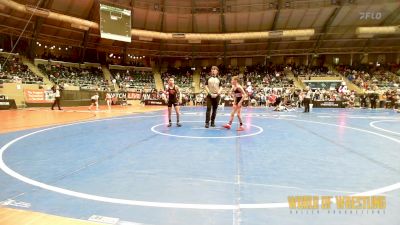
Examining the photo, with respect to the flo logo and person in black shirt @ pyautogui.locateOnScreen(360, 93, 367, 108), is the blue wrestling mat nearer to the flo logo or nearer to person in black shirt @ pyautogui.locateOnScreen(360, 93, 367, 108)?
person in black shirt @ pyautogui.locateOnScreen(360, 93, 367, 108)

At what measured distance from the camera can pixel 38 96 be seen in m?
26.1

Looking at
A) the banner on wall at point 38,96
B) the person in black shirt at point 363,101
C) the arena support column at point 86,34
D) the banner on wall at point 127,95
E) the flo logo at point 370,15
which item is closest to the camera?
the banner on wall at point 38,96

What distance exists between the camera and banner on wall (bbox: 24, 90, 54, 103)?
83.3 feet

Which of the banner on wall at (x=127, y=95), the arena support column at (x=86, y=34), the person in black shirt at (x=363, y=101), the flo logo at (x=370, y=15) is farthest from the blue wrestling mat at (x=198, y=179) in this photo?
the flo logo at (x=370, y=15)

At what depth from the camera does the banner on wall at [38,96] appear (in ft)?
83.3

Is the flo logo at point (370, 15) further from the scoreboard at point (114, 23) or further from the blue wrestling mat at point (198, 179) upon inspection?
the blue wrestling mat at point (198, 179)

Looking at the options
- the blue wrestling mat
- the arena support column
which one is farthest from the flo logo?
the blue wrestling mat

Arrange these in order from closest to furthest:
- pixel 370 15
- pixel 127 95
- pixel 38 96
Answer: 1. pixel 38 96
2. pixel 127 95
3. pixel 370 15

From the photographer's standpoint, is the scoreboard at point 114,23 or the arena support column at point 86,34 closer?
the scoreboard at point 114,23

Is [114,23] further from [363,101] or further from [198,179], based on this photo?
[198,179]

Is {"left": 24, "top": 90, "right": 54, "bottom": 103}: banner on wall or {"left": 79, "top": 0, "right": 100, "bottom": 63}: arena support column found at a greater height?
{"left": 79, "top": 0, "right": 100, "bottom": 63}: arena support column

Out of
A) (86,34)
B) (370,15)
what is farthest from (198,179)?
(370,15)

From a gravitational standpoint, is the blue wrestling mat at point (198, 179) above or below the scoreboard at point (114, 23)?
below

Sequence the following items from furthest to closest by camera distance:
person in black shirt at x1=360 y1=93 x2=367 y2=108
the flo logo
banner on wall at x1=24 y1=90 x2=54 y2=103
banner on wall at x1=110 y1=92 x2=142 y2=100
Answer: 1. the flo logo
2. banner on wall at x1=110 y1=92 x2=142 y2=100
3. person in black shirt at x1=360 y1=93 x2=367 y2=108
4. banner on wall at x1=24 y1=90 x2=54 y2=103
